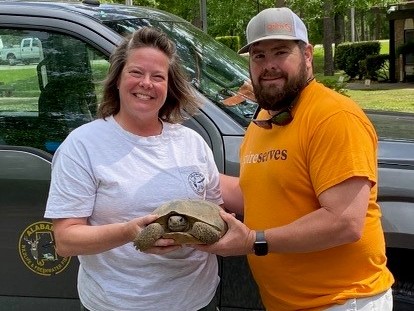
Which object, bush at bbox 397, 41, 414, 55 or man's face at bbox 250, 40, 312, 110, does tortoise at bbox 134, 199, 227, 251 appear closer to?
man's face at bbox 250, 40, 312, 110

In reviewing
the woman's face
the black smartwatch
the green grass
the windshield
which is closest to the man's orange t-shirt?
the black smartwatch

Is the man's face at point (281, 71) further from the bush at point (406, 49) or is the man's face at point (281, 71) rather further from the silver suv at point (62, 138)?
the bush at point (406, 49)

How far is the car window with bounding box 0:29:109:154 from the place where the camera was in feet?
9.61

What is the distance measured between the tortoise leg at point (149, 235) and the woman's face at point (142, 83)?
44cm

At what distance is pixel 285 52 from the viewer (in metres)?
2.04

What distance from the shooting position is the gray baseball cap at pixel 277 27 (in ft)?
6.61

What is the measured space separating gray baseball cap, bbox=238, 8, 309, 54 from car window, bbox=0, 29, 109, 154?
3.32 feet

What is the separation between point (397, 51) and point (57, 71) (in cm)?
1930

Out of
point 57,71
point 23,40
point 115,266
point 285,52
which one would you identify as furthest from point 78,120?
point 285,52

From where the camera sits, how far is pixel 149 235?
6.00 ft

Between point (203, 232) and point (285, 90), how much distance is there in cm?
53

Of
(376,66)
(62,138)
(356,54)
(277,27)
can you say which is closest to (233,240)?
(277,27)

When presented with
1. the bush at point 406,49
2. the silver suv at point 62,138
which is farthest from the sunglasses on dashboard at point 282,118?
the bush at point 406,49

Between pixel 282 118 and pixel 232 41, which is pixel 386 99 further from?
pixel 232 41
